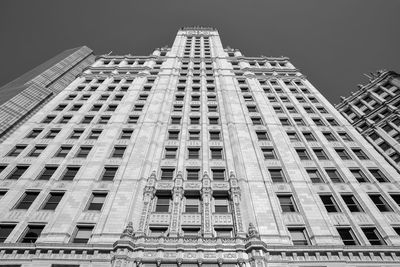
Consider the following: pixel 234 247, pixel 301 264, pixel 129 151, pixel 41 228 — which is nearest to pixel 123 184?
pixel 129 151

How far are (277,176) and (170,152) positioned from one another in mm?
11639

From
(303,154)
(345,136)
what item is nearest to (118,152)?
(303,154)

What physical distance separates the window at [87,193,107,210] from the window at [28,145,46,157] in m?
10.1

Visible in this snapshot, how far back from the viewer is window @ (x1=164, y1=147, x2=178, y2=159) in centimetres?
3180

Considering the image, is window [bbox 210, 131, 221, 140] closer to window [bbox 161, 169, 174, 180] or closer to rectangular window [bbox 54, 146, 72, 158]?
window [bbox 161, 169, 174, 180]

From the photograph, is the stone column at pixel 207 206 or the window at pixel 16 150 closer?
the stone column at pixel 207 206

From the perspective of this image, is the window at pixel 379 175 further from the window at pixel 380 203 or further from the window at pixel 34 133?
the window at pixel 34 133

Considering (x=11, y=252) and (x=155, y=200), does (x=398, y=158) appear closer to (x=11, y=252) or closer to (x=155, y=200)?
(x=155, y=200)

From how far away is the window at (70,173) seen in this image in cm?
2801

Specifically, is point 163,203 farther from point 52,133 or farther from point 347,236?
point 52,133

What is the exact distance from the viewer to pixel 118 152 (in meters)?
31.7

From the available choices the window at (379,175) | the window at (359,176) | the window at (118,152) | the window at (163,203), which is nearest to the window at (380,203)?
the window at (359,176)

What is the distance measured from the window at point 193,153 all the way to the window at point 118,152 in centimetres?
720

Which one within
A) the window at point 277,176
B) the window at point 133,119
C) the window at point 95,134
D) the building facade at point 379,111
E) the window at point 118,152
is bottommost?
the window at point 277,176
